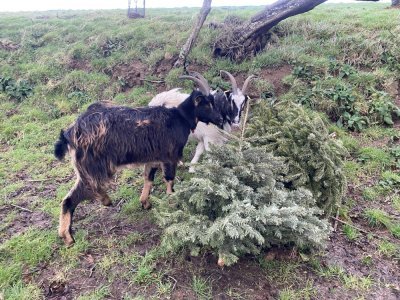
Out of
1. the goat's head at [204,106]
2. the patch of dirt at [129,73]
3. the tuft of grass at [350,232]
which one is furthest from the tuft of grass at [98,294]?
the patch of dirt at [129,73]

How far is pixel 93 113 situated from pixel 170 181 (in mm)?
1284

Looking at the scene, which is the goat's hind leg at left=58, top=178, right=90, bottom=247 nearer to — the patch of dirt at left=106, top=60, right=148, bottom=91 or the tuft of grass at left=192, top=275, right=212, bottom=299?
the tuft of grass at left=192, top=275, right=212, bottom=299

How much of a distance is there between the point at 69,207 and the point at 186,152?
243 centimetres

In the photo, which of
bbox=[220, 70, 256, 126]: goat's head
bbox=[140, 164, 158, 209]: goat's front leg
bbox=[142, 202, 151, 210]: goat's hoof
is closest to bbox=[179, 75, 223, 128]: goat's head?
bbox=[220, 70, 256, 126]: goat's head

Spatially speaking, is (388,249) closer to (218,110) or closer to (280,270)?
(280,270)

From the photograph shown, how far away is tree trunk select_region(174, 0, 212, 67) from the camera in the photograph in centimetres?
757

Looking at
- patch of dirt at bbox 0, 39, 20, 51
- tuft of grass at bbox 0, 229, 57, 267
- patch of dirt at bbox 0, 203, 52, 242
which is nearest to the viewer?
tuft of grass at bbox 0, 229, 57, 267

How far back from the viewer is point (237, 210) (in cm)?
296

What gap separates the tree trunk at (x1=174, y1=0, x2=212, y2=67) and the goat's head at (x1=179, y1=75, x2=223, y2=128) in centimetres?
325

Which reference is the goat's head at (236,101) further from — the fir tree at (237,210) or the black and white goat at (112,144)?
the fir tree at (237,210)

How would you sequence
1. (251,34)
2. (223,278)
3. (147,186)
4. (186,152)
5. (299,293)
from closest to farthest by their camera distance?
(299,293), (223,278), (147,186), (186,152), (251,34)

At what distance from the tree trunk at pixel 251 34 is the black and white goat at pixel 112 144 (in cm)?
389

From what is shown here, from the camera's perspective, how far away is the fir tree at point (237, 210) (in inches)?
114

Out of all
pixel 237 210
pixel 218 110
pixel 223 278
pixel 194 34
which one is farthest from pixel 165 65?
pixel 223 278
